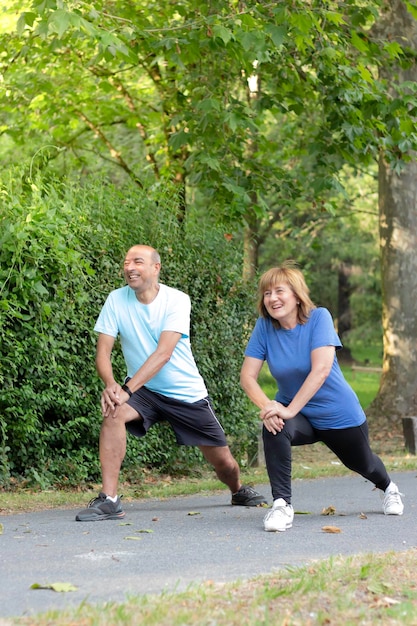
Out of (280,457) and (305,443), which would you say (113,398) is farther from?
(305,443)

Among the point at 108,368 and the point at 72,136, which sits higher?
the point at 72,136

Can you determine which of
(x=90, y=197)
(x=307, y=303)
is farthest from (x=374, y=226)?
(x=307, y=303)

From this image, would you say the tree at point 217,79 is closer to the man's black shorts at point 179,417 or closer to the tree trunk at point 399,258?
the tree trunk at point 399,258

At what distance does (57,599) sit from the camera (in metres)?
4.61

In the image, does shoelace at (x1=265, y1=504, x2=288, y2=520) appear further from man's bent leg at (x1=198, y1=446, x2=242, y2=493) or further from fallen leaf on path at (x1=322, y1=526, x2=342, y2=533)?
man's bent leg at (x1=198, y1=446, x2=242, y2=493)

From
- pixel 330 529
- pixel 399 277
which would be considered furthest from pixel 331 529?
pixel 399 277

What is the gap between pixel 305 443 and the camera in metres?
7.29

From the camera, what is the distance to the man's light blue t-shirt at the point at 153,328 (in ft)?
24.9

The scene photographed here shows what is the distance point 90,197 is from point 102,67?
780 cm

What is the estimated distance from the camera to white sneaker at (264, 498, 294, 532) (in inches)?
267

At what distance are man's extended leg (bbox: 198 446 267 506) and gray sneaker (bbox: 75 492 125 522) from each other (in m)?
0.85

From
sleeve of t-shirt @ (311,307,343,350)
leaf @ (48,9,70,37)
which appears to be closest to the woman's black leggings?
sleeve of t-shirt @ (311,307,343,350)

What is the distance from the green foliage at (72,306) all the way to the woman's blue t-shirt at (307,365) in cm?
216

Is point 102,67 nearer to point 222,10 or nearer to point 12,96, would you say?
point 12,96
